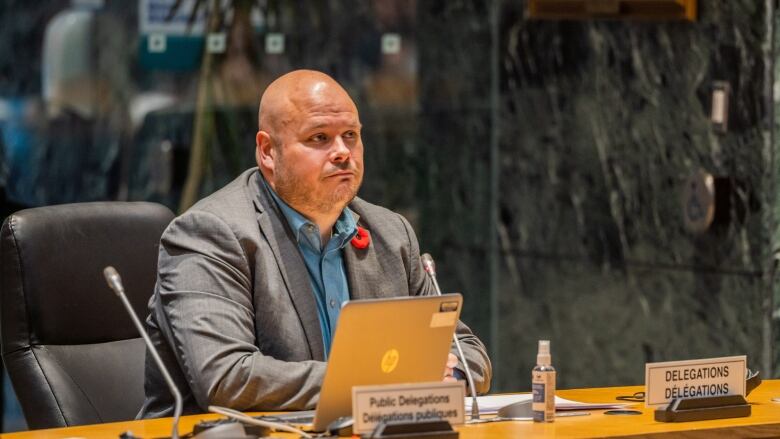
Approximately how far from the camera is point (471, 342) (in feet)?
10.6

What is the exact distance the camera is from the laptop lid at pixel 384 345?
96.8 inches

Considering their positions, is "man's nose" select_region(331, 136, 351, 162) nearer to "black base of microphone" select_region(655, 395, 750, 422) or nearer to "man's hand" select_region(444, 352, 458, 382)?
"man's hand" select_region(444, 352, 458, 382)

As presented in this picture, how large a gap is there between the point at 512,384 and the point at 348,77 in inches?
60.1

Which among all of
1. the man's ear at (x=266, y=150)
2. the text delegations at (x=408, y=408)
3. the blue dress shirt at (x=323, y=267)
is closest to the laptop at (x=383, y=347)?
the text delegations at (x=408, y=408)

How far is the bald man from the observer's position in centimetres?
280

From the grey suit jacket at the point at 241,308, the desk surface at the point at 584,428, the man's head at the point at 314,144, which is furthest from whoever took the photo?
the man's head at the point at 314,144

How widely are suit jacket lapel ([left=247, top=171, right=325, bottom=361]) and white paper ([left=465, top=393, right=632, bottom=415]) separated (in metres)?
0.38

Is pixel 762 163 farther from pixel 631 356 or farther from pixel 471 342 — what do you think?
pixel 471 342

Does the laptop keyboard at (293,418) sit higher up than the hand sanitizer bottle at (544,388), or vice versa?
the hand sanitizer bottle at (544,388)

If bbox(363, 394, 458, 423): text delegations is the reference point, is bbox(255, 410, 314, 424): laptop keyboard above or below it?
below

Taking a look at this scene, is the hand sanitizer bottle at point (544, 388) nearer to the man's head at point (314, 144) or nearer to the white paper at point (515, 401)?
the white paper at point (515, 401)

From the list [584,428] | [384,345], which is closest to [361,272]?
[384,345]

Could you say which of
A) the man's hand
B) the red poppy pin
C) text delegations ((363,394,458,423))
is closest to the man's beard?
the red poppy pin

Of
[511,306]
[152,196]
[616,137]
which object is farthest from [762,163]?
[152,196]
